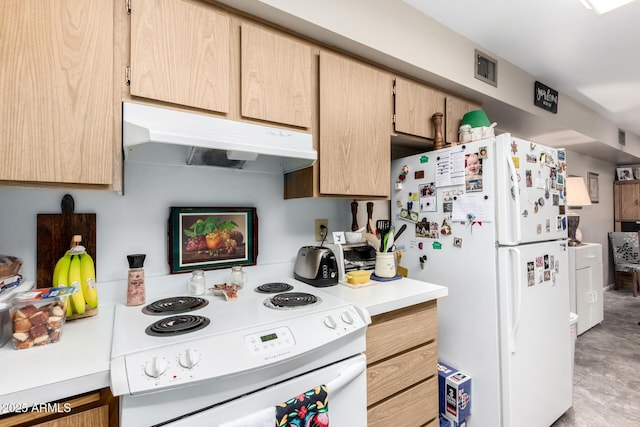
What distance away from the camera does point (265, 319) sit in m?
1.03

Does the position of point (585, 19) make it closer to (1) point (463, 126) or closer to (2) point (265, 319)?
(1) point (463, 126)

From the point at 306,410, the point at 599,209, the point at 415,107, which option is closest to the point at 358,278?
the point at 306,410

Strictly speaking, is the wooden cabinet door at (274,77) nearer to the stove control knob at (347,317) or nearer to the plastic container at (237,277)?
the plastic container at (237,277)

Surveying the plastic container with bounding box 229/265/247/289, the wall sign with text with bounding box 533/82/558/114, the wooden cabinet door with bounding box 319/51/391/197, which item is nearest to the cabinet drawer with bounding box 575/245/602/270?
the wall sign with text with bounding box 533/82/558/114

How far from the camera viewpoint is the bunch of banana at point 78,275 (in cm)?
106

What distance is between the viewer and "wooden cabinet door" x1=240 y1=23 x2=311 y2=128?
1.27m

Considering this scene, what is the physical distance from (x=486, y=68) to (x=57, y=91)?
2.38 m

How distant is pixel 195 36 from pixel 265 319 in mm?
1092

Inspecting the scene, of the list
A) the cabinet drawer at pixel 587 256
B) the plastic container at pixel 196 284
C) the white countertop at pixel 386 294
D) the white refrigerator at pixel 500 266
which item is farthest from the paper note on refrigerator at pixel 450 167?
the cabinet drawer at pixel 587 256

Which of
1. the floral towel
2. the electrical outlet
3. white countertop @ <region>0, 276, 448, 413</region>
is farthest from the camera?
the electrical outlet

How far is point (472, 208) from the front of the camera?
160 cm

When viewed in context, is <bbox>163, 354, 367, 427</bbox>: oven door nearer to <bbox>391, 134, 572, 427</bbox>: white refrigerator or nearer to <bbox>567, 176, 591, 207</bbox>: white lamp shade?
<bbox>391, 134, 572, 427</bbox>: white refrigerator

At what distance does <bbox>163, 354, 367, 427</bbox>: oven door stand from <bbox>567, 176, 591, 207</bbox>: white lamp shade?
3668mm

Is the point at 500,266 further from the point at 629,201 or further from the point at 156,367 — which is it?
the point at 629,201
